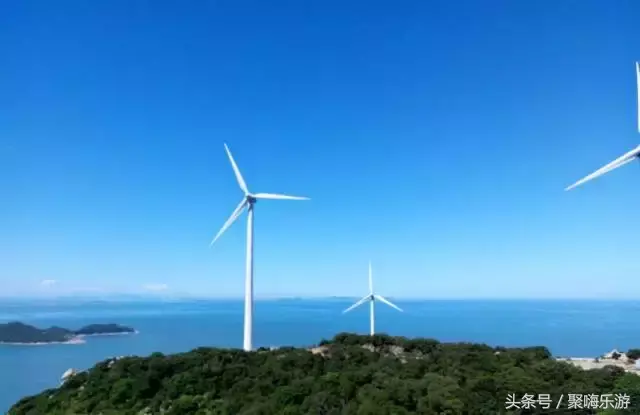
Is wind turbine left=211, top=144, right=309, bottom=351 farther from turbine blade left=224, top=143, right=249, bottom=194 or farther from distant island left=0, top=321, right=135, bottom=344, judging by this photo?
distant island left=0, top=321, right=135, bottom=344

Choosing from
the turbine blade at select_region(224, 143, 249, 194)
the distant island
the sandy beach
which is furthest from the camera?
the distant island

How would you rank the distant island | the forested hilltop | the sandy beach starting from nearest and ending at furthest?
the forested hilltop, the sandy beach, the distant island

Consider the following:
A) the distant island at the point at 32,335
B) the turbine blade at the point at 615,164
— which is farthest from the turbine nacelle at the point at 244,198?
the distant island at the point at 32,335

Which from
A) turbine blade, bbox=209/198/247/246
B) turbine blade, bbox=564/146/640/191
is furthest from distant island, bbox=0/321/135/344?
turbine blade, bbox=564/146/640/191

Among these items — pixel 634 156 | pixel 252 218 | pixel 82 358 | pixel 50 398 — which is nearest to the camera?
pixel 50 398

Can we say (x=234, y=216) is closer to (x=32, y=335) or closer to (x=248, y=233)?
(x=248, y=233)

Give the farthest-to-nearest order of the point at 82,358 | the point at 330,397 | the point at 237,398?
1. the point at 82,358
2. the point at 237,398
3. the point at 330,397

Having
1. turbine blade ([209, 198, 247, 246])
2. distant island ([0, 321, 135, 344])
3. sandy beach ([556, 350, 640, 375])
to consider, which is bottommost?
distant island ([0, 321, 135, 344])

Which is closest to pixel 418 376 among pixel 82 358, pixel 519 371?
pixel 519 371

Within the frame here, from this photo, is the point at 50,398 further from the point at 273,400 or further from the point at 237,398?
the point at 273,400
